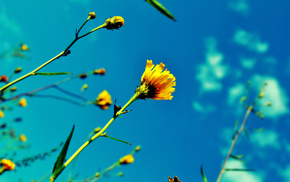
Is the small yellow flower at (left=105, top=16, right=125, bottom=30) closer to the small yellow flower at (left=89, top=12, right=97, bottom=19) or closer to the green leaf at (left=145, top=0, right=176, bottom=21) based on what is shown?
the small yellow flower at (left=89, top=12, right=97, bottom=19)

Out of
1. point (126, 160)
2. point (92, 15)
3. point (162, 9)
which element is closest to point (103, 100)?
point (126, 160)

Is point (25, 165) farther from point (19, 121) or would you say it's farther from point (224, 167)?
point (224, 167)

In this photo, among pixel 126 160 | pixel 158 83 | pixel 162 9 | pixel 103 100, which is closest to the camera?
pixel 162 9

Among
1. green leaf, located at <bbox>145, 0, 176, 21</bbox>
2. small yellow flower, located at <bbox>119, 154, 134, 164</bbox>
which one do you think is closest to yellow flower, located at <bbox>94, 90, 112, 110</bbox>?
small yellow flower, located at <bbox>119, 154, 134, 164</bbox>

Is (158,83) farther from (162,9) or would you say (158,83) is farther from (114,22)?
(162,9)

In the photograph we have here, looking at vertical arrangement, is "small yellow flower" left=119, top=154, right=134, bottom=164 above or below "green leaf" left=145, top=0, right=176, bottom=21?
above

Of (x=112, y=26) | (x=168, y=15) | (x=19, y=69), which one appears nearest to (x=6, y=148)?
(x=19, y=69)
